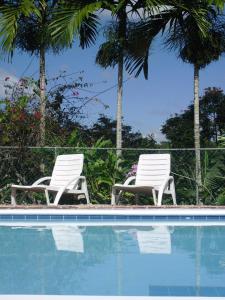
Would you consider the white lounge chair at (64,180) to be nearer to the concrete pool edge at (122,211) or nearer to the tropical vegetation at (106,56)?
the concrete pool edge at (122,211)

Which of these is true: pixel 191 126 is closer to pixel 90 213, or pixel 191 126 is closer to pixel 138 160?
pixel 138 160

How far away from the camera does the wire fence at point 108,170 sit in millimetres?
11516

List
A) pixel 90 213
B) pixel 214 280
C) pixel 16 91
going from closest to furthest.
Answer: pixel 214 280, pixel 90 213, pixel 16 91

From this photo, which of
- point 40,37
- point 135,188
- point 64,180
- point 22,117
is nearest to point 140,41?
point 40,37

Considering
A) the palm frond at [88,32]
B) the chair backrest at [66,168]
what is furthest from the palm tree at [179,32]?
the chair backrest at [66,168]

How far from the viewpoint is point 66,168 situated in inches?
428

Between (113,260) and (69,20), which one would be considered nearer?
(113,260)

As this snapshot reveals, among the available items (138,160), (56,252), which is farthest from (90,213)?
(56,252)

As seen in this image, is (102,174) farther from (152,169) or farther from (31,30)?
(31,30)

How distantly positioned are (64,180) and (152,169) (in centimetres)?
156

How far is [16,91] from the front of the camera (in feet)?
46.4

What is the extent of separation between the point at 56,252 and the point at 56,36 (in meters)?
6.28

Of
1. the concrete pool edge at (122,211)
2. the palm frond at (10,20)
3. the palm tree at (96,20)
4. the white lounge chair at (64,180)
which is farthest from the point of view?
the palm frond at (10,20)

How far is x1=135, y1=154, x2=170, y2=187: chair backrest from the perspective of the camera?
10.4m
